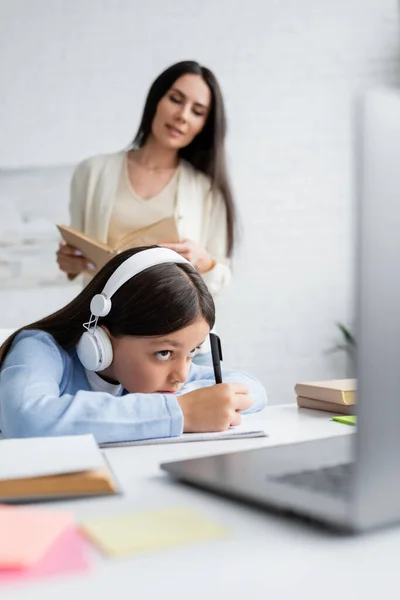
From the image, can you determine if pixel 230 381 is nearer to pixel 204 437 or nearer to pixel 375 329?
pixel 204 437

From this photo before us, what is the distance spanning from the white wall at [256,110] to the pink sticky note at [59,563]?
2.75 meters

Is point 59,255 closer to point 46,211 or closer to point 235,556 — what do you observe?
point 46,211

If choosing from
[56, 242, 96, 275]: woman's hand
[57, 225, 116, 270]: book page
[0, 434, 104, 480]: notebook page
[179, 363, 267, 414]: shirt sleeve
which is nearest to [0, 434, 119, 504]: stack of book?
[0, 434, 104, 480]: notebook page

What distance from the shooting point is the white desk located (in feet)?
1.41

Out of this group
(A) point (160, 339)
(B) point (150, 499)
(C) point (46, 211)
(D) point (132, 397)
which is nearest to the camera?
(B) point (150, 499)

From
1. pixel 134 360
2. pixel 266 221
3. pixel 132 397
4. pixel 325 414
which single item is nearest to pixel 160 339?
pixel 134 360

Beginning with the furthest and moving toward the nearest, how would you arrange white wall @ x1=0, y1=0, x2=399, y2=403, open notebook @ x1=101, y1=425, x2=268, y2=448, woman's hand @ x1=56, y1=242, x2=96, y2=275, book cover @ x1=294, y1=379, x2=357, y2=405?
white wall @ x1=0, y1=0, x2=399, y2=403
woman's hand @ x1=56, y1=242, x2=96, y2=275
book cover @ x1=294, y1=379, x2=357, y2=405
open notebook @ x1=101, y1=425, x2=268, y2=448

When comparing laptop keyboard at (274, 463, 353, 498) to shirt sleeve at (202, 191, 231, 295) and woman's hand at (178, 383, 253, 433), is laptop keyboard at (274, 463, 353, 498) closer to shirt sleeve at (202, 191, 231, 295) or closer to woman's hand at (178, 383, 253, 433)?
woman's hand at (178, 383, 253, 433)

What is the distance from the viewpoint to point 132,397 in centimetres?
101

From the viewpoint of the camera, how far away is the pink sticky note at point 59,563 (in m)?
0.46

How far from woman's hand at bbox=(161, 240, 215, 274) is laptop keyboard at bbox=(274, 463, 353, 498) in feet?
3.81

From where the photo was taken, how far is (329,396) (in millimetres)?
1274

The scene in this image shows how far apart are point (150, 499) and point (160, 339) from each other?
57 cm

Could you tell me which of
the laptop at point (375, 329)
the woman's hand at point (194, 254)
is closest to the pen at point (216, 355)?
the woman's hand at point (194, 254)
